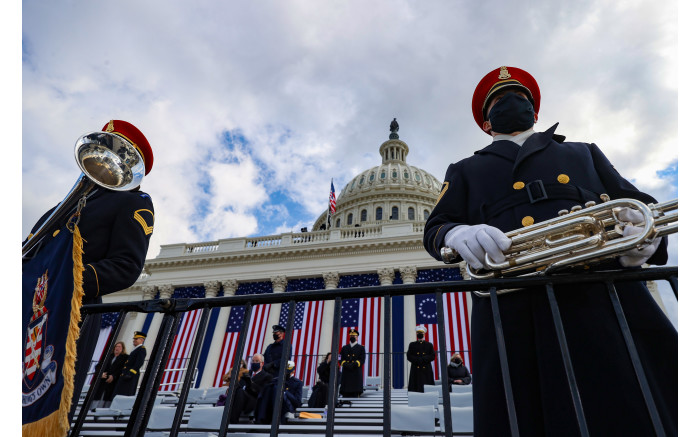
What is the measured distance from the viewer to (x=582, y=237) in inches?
70.6

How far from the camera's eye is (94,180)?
8.24ft

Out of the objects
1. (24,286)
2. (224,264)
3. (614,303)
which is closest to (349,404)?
(24,286)

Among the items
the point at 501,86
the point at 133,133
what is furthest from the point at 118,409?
the point at 501,86

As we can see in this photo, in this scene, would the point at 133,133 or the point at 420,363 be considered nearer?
the point at 133,133

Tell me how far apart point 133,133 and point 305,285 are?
22.8 m

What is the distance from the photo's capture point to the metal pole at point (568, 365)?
4.98 ft

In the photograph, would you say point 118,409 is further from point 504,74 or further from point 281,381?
point 504,74

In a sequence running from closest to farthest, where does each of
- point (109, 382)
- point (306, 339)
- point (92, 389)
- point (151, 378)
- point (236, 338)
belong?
1. point (151, 378)
2. point (92, 389)
3. point (109, 382)
4. point (306, 339)
5. point (236, 338)

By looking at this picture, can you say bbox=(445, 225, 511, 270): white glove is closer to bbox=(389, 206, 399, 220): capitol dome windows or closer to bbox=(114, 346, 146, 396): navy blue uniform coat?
bbox=(114, 346, 146, 396): navy blue uniform coat

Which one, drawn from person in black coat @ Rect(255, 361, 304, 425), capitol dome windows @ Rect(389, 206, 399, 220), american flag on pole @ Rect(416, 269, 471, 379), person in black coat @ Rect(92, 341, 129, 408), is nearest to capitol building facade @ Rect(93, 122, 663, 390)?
american flag on pole @ Rect(416, 269, 471, 379)

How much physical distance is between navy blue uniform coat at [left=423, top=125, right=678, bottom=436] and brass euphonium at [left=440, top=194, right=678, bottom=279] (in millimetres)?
158

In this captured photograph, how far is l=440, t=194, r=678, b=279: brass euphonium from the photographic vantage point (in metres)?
1.71

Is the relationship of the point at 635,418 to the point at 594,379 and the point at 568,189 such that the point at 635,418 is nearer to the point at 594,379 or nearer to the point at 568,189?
the point at 594,379

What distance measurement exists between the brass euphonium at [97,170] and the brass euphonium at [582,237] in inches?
90.3
